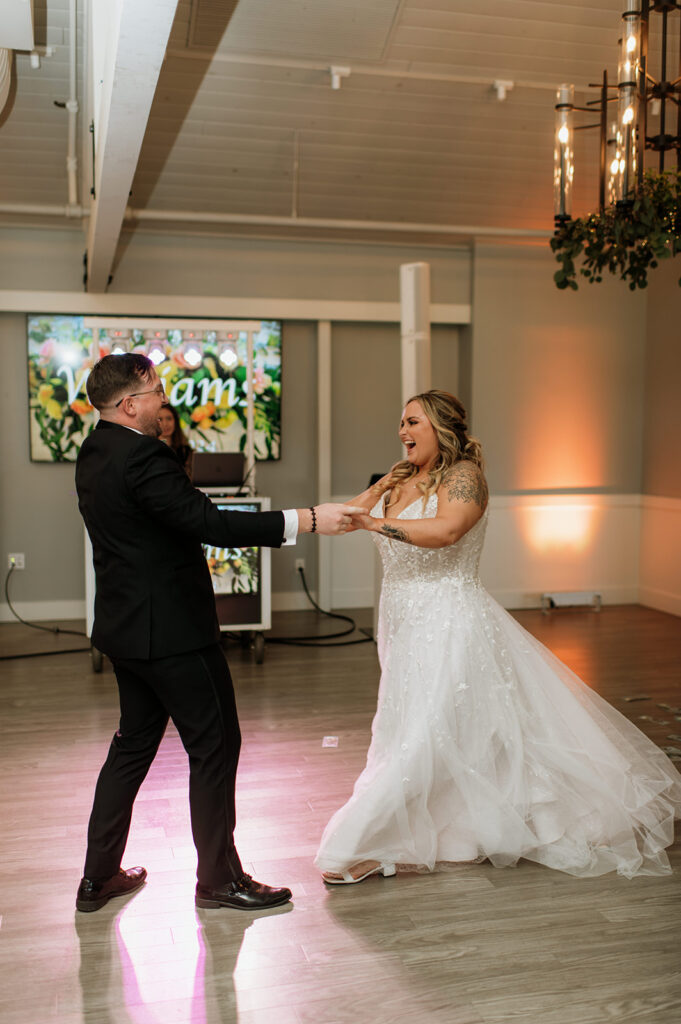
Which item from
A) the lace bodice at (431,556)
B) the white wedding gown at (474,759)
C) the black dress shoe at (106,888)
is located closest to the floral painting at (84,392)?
the lace bodice at (431,556)

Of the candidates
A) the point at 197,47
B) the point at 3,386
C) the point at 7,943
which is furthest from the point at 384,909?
the point at 3,386

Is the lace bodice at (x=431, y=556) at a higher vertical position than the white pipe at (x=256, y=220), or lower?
lower

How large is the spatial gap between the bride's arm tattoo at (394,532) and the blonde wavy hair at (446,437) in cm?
27

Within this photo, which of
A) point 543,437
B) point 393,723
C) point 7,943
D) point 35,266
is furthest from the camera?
point 543,437

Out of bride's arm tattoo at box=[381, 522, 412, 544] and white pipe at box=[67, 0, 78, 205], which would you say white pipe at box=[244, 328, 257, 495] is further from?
bride's arm tattoo at box=[381, 522, 412, 544]

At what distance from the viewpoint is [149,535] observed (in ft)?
8.64

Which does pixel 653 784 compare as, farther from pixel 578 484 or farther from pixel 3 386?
pixel 3 386

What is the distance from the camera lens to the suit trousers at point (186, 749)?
270cm

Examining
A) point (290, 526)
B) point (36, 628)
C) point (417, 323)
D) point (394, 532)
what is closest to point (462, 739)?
point (394, 532)

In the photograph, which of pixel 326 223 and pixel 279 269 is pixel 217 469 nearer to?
pixel 326 223

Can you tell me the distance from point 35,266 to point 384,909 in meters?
6.21

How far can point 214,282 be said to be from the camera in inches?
305

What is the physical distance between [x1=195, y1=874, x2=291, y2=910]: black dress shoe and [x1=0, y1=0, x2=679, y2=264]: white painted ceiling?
4592 mm

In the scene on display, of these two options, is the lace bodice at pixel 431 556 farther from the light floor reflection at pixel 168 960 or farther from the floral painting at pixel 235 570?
the floral painting at pixel 235 570
